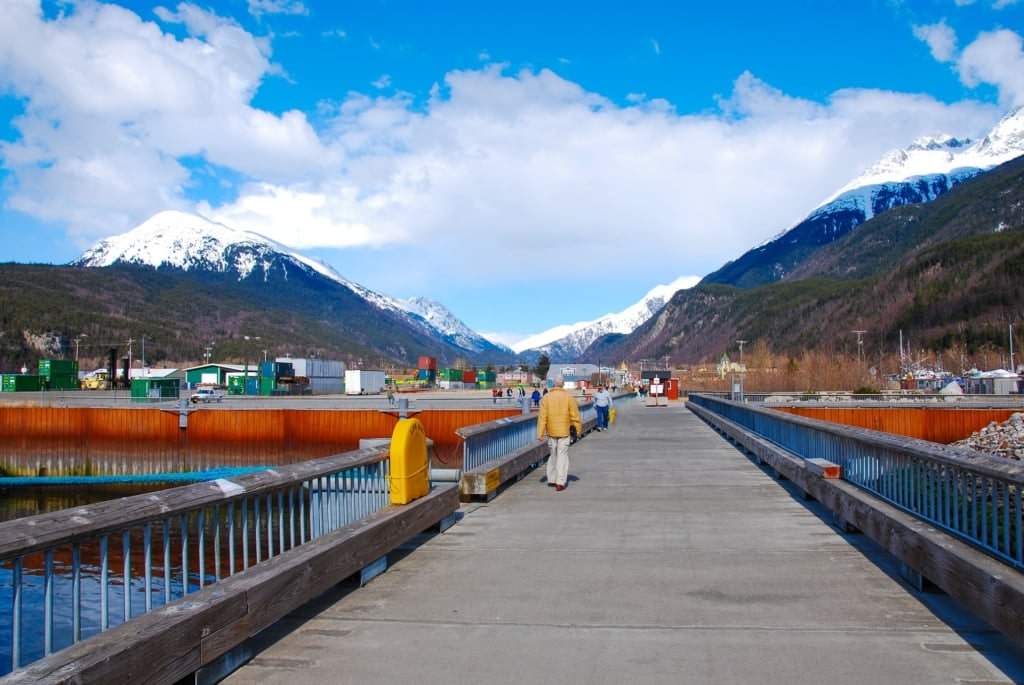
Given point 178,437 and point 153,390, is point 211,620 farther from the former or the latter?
point 153,390

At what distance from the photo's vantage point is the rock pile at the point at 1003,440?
2853 cm

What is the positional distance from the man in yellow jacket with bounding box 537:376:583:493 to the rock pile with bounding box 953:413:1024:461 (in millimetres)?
18254

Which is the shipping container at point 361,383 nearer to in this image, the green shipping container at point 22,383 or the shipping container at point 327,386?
the shipping container at point 327,386

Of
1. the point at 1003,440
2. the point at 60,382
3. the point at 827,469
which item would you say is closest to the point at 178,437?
the point at 1003,440

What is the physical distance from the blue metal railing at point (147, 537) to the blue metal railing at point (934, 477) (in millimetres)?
5369

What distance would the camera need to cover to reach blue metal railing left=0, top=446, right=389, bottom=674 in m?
4.68

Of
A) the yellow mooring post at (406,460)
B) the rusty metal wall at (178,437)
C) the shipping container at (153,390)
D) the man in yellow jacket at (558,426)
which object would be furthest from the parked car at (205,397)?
the yellow mooring post at (406,460)

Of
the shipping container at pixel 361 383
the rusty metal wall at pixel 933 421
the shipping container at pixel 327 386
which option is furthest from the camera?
the shipping container at pixel 327 386

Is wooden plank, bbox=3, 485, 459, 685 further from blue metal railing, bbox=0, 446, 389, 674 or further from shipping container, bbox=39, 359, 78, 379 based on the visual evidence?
shipping container, bbox=39, 359, 78, 379

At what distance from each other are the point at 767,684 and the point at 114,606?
11.7 metres

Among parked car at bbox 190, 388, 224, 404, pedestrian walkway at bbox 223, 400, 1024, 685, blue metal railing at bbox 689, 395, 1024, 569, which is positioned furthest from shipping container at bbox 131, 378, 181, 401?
pedestrian walkway at bbox 223, 400, 1024, 685

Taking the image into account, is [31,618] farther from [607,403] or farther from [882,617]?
[607,403]

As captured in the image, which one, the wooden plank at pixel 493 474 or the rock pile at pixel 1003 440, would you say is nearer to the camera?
the wooden plank at pixel 493 474

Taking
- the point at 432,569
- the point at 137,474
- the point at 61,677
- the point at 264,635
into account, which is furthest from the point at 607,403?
the point at 61,677
